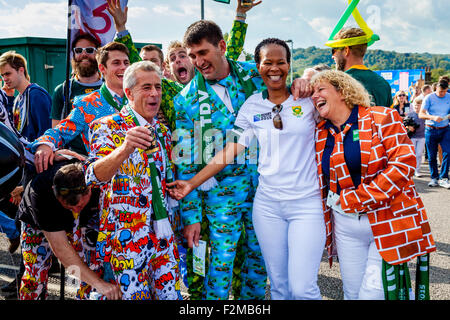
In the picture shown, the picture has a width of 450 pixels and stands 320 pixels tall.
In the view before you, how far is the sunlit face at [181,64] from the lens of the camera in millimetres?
3461

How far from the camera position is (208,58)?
2.48 metres

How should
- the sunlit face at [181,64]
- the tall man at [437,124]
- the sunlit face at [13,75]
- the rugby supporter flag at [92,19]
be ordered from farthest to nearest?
the tall man at [437,124] < the sunlit face at [13,75] < the sunlit face at [181,64] < the rugby supporter flag at [92,19]

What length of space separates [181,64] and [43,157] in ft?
5.31

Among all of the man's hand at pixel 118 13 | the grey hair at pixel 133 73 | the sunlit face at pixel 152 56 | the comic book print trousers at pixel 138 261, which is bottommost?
the comic book print trousers at pixel 138 261

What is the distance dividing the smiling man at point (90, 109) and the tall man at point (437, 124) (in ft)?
22.8

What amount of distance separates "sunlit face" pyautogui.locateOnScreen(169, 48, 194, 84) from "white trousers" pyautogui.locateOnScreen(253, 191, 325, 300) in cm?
167

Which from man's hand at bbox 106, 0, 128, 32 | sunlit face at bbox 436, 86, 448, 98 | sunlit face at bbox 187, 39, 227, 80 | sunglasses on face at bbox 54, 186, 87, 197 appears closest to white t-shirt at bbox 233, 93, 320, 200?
sunlit face at bbox 187, 39, 227, 80

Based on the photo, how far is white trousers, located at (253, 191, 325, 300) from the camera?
7.22 feet

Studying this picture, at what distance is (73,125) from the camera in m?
2.59

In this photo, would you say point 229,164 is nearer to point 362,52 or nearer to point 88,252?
point 88,252

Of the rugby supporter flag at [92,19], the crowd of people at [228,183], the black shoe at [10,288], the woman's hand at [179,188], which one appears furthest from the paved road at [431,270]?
the rugby supporter flag at [92,19]

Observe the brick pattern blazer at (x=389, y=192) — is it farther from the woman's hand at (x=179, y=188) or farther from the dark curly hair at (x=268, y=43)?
the woman's hand at (x=179, y=188)
